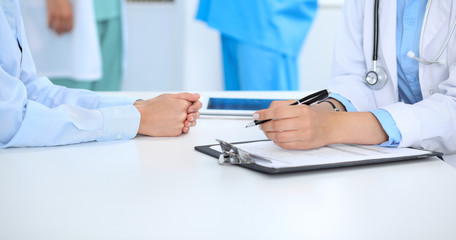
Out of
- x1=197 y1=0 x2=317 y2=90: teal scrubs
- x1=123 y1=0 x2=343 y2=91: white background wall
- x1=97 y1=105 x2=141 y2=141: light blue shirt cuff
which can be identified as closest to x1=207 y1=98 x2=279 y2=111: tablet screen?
x1=97 y1=105 x2=141 y2=141: light blue shirt cuff

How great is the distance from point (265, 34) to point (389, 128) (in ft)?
4.57

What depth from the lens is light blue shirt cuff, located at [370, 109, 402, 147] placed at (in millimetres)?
783

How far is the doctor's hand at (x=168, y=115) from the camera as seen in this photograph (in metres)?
0.92

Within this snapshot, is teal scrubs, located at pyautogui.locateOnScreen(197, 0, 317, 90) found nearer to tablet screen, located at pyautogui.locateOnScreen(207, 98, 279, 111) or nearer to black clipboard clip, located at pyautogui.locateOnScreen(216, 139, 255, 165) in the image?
tablet screen, located at pyautogui.locateOnScreen(207, 98, 279, 111)

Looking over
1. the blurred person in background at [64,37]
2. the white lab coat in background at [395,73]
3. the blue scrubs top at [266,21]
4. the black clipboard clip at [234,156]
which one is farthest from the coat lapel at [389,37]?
the blurred person in background at [64,37]

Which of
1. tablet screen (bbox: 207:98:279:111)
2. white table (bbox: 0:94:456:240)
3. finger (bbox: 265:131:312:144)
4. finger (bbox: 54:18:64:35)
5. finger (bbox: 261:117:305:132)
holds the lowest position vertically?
white table (bbox: 0:94:456:240)

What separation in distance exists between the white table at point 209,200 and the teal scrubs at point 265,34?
1.45 meters

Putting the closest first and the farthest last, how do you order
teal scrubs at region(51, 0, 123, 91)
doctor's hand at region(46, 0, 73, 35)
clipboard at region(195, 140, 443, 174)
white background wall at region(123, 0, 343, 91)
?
clipboard at region(195, 140, 443, 174) → doctor's hand at region(46, 0, 73, 35) → teal scrubs at region(51, 0, 123, 91) → white background wall at region(123, 0, 343, 91)

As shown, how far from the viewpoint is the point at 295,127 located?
74cm

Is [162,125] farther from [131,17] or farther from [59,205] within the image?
[131,17]

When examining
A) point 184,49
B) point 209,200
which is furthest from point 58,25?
point 209,200

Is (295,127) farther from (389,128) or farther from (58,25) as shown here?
(58,25)

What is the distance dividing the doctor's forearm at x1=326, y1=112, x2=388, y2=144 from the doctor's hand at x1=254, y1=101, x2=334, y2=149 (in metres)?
0.02

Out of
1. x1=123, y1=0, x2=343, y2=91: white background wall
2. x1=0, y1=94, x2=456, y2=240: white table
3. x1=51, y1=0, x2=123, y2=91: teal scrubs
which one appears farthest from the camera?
x1=123, y1=0, x2=343, y2=91: white background wall
